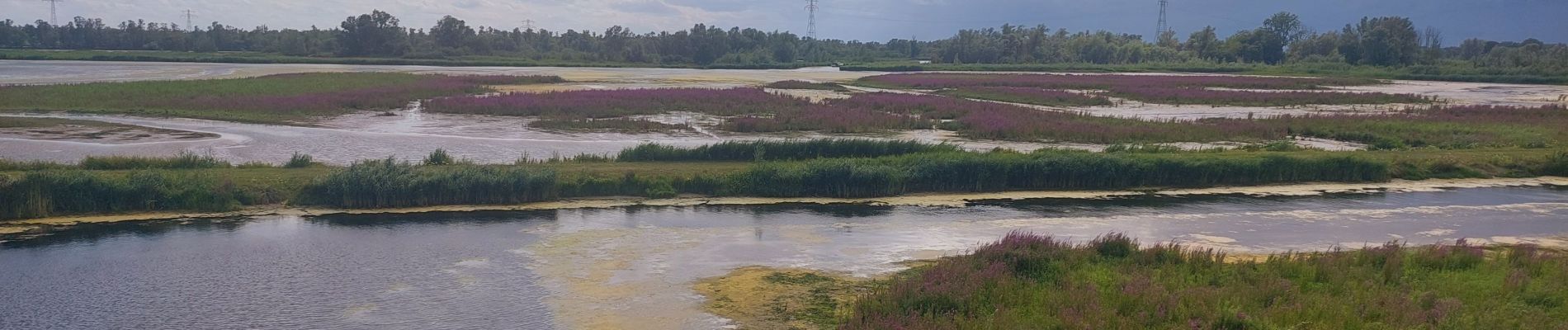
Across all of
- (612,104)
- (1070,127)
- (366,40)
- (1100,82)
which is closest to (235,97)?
(612,104)

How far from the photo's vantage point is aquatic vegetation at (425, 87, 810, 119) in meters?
42.7

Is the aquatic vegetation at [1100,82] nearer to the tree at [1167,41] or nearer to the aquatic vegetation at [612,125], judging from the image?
the aquatic vegetation at [612,125]

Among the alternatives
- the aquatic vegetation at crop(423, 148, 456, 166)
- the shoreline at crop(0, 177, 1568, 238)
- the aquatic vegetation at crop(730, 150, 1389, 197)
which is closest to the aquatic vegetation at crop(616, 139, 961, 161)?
the aquatic vegetation at crop(730, 150, 1389, 197)

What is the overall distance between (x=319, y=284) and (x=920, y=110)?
33.7 m

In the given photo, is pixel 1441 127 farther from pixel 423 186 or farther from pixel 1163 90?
pixel 423 186

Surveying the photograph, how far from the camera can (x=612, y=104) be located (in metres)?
45.5

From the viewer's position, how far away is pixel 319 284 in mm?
14180

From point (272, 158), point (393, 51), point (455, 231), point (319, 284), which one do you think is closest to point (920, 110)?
point (272, 158)

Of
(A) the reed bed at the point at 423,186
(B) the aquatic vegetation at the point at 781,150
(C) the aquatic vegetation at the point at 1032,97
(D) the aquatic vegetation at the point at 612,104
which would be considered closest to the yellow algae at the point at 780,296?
(A) the reed bed at the point at 423,186

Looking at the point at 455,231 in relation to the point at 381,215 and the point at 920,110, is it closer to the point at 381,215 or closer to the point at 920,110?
the point at 381,215

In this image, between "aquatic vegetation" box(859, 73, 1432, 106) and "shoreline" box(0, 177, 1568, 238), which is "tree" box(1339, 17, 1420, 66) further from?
"shoreline" box(0, 177, 1568, 238)

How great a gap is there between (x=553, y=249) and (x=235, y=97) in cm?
3516

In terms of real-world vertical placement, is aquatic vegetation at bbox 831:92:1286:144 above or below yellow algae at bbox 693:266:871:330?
above

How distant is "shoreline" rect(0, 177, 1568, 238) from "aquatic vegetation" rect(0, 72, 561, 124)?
19.7m
